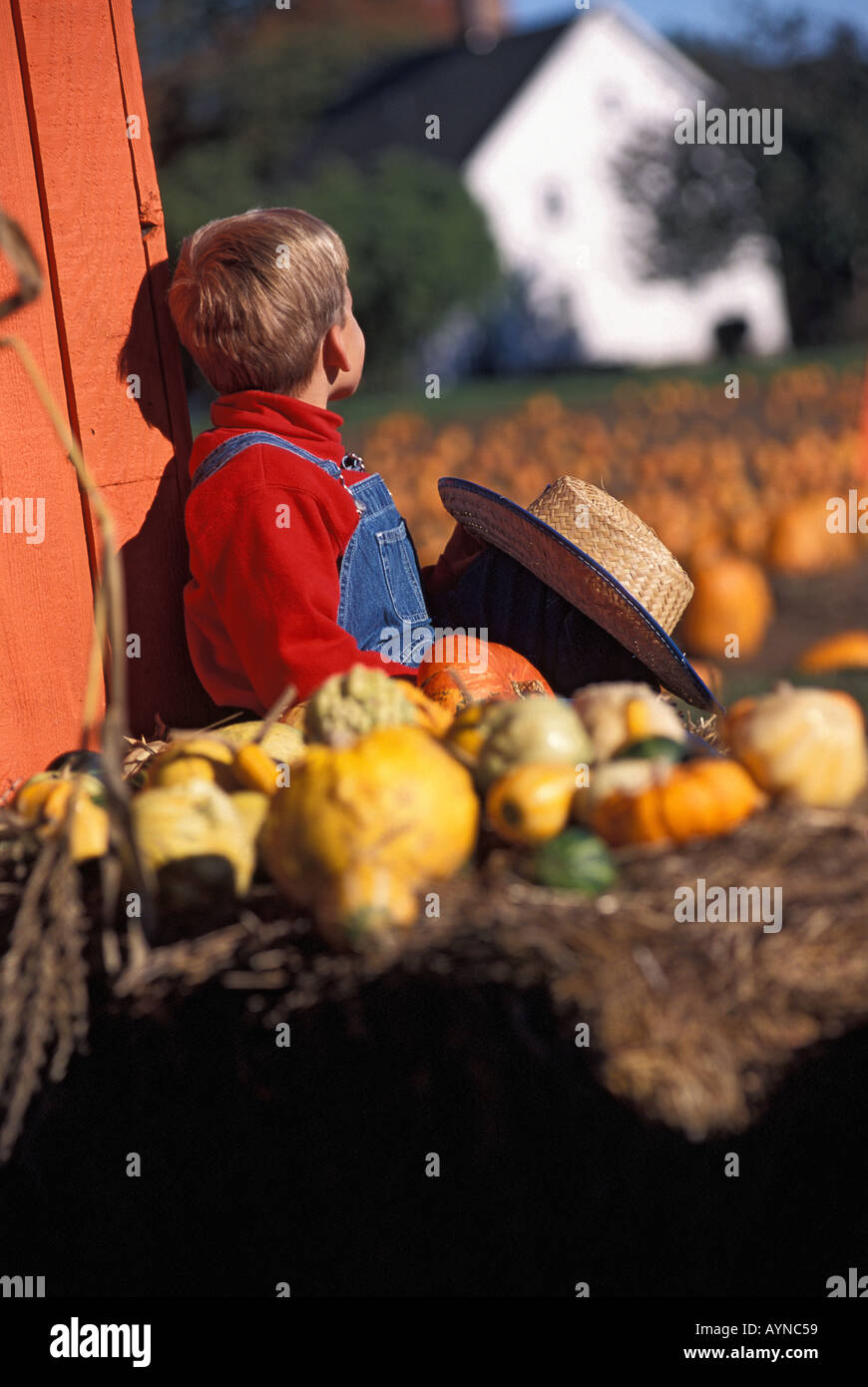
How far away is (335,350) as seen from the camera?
3.05 meters

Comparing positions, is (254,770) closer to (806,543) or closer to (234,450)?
(234,450)

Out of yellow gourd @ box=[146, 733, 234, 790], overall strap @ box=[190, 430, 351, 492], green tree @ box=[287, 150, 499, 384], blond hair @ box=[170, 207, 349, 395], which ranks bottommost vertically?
yellow gourd @ box=[146, 733, 234, 790]

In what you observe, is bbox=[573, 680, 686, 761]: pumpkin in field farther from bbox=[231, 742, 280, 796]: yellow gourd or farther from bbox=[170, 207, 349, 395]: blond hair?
bbox=[170, 207, 349, 395]: blond hair

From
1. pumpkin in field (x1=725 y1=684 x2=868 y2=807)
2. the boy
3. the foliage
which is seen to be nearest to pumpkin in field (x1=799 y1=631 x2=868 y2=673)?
the boy

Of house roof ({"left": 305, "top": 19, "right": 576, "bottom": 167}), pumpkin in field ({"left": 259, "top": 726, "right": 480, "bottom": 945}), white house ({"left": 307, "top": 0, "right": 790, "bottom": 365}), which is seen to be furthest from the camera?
house roof ({"left": 305, "top": 19, "right": 576, "bottom": 167})

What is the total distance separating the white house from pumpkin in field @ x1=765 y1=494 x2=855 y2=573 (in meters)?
24.3

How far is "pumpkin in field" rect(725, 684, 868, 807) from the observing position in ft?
6.27

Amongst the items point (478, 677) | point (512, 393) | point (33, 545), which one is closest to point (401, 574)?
point (478, 677)

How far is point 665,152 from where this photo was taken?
87.1 feet

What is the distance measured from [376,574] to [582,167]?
1292 inches

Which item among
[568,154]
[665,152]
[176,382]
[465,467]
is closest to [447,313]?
[665,152]

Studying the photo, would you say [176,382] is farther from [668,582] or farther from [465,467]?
[465,467]

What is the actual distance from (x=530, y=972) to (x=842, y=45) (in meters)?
25.6
